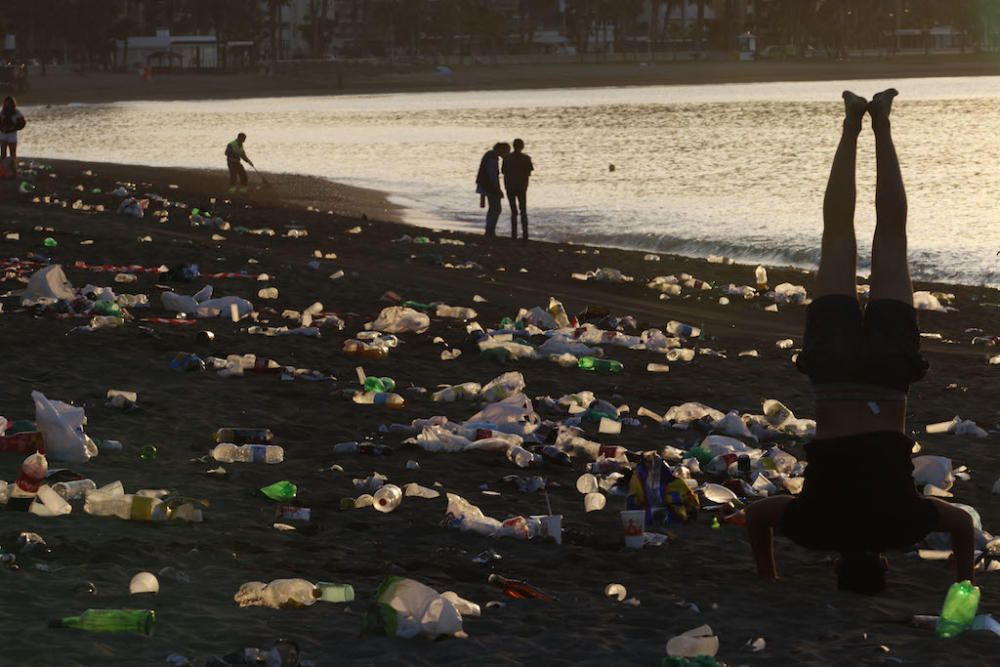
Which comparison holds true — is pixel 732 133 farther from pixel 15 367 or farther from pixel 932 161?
pixel 15 367

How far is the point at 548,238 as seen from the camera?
30.9 metres

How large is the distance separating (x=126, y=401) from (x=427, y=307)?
6.22 m

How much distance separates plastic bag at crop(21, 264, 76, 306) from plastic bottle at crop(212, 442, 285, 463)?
5.20m

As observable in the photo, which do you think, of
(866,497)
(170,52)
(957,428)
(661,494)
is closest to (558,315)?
(957,428)

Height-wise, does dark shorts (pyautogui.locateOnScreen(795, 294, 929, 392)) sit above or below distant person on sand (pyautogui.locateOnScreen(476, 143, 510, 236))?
above

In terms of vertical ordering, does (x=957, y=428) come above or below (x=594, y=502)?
below

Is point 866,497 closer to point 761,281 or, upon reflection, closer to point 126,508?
point 126,508

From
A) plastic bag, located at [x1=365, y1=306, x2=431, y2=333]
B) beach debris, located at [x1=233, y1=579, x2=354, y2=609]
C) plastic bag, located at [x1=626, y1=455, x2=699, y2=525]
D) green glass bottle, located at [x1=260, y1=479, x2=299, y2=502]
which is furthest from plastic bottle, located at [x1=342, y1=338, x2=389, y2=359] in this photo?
beach debris, located at [x1=233, y1=579, x2=354, y2=609]

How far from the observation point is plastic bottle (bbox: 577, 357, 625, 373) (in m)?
12.6

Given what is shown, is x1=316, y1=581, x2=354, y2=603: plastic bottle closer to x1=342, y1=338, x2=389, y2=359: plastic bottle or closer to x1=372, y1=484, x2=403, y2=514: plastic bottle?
x1=372, y1=484, x2=403, y2=514: plastic bottle

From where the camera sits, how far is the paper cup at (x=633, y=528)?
7375 mm

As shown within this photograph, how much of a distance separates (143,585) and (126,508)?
1.21m

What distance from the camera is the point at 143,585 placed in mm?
6109

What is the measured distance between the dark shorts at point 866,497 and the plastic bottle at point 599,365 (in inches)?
246
